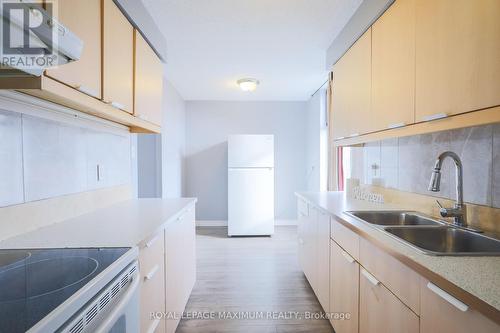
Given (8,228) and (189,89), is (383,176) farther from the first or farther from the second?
(189,89)

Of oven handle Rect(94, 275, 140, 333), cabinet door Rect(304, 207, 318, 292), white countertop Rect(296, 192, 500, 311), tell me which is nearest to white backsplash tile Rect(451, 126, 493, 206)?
white countertop Rect(296, 192, 500, 311)

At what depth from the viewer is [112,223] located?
56.4 inches

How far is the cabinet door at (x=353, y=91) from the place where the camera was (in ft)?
6.07

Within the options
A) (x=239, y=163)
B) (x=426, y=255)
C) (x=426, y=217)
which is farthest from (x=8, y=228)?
(x=239, y=163)

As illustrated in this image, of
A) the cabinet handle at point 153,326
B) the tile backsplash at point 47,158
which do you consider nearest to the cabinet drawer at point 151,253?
the cabinet handle at point 153,326

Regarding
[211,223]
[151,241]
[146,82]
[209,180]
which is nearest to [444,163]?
[151,241]

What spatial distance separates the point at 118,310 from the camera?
84 cm

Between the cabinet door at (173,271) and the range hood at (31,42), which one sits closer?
the range hood at (31,42)

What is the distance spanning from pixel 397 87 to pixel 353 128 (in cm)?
61

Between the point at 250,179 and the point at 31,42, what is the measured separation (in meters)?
3.68

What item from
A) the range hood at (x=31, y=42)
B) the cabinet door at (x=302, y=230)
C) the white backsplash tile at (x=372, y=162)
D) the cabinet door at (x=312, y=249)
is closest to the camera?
the range hood at (x=31, y=42)

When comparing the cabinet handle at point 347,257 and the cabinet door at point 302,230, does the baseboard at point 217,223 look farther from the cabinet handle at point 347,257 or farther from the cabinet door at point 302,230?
the cabinet handle at point 347,257

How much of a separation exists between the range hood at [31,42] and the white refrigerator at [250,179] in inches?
135

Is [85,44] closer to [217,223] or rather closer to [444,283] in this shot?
[444,283]
